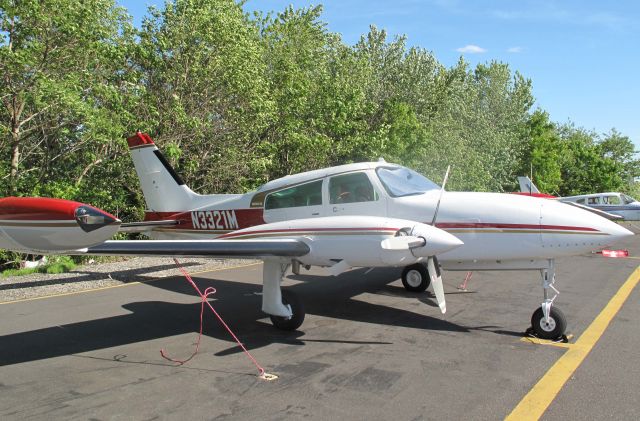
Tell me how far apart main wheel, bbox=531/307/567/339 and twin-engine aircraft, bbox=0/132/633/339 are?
13 millimetres

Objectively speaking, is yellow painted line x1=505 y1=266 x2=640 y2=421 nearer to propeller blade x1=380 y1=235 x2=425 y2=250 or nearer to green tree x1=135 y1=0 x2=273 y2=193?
propeller blade x1=380 y1=235 x2=425 y2=250

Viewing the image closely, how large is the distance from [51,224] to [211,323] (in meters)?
3.44

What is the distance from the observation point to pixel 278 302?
7.14m

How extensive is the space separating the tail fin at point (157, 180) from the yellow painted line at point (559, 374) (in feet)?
26.5

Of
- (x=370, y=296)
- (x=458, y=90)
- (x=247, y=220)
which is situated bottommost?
(x=370, y=296)

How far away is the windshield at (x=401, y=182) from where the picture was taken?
25.8 ft

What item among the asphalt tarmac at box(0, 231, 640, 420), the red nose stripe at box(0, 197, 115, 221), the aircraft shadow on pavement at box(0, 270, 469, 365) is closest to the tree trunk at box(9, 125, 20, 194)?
the asphalt tarmac at box(0, 231, 640, 420)

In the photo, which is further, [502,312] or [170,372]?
[502,312]

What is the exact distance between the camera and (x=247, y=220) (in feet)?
29.7

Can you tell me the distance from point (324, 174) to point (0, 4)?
987 centimetres

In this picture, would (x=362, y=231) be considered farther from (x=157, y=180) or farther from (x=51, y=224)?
(x=157, y=180)

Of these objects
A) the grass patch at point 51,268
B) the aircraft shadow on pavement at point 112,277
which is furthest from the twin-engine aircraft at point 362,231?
the grass patch at point 51,268

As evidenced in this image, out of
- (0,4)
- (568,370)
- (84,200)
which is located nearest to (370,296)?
(568,370)

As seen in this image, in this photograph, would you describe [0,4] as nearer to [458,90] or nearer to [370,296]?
[370,296]
